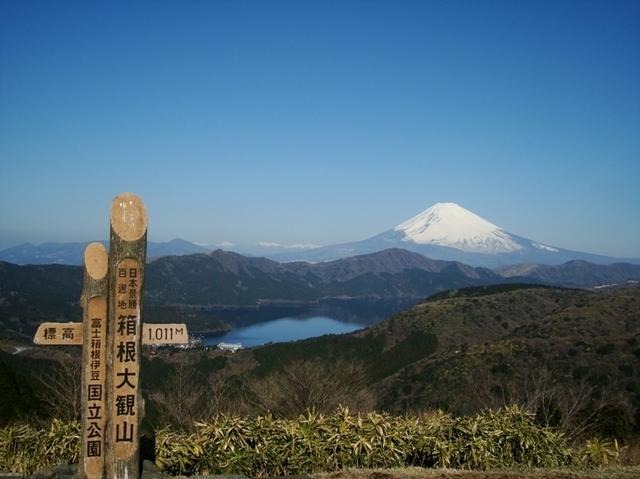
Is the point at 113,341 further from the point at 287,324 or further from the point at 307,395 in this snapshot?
the point at 287,324

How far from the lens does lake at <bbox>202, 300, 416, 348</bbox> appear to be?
130m

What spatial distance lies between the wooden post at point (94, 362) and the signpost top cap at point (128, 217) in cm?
31

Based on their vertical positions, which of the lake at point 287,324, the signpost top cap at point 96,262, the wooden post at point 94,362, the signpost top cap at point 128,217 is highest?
the signpost top cap at point 128,217

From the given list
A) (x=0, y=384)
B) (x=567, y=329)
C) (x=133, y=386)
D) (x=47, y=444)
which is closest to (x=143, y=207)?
(x=133, y=386)

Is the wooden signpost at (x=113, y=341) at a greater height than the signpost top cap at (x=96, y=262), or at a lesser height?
lesser

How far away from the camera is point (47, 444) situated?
300 inches

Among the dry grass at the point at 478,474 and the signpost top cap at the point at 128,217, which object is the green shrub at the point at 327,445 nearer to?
the dry grass at the point at 478,474

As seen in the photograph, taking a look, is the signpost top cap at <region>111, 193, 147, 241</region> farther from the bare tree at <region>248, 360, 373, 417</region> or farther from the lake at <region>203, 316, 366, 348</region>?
the lake at <region>203, 316, 366, 348</region>

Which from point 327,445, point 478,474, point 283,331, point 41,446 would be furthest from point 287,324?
point 478,474

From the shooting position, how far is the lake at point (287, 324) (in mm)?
130000

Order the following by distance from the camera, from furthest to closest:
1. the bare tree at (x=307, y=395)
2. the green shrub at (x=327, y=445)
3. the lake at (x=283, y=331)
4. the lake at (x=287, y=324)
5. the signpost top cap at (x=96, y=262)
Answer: the lake at (x=287, y=324)
the lake at (x=283, y=331)
the bare tree at (x=307, y=395)
the green shrub at (x=327, y=445)
the signpost top cap at (x=96, y=262)

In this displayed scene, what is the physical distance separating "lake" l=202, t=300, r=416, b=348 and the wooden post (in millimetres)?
110929

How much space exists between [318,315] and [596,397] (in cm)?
15440

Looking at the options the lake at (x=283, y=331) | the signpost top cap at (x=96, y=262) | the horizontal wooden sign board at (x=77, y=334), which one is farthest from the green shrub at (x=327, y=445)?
the lake at (x=283, y=331)
